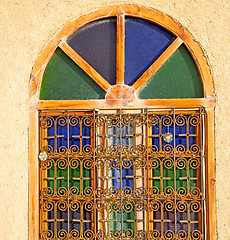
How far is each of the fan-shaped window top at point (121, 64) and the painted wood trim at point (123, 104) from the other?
61 millimetres

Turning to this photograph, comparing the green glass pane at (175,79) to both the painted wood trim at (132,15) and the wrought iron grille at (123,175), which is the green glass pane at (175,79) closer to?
the painted wood trim at (132,15)

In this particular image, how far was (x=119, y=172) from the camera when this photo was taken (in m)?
3.44

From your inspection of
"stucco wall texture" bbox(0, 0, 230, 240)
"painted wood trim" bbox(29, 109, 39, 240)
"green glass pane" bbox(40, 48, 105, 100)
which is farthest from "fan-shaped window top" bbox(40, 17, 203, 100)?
"painted wood trim" bbox(29, 109, 39, 240)

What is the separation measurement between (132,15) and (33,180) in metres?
1.97

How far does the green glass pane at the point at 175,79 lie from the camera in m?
3.46

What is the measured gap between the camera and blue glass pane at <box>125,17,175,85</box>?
3.51 m

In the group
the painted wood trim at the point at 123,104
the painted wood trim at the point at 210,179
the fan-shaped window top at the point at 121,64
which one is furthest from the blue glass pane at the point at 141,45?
the painted wood trim at the point at 210,179

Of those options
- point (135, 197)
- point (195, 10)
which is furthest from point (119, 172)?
point (195, 10)

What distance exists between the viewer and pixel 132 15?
3.48m

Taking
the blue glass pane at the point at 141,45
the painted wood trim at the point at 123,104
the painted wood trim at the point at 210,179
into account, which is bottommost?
the painted wood trim at the point at 210,179

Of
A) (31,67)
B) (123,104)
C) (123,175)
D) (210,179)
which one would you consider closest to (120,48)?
(123,104)

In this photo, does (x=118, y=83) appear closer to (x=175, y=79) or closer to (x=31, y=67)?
(x=175, y=79)

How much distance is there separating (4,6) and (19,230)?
7.54ft

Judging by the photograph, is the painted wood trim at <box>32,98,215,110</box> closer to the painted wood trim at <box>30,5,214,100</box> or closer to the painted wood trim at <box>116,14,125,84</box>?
the painted wood trim at <box>30,5,214,100</box>
